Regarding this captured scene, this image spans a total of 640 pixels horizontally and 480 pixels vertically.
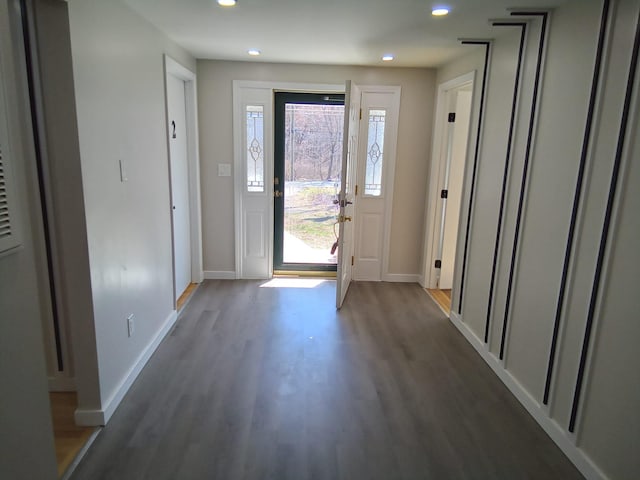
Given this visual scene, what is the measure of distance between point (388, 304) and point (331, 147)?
194 cm

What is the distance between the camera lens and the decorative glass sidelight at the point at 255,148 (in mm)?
4293

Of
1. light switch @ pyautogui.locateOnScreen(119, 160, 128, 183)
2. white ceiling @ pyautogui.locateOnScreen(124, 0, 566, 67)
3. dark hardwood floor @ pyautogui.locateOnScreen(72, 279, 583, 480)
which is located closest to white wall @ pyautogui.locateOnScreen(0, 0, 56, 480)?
dark hardwood floor @ pyautogui.locateOnScreen(72, 279, 583, 480)

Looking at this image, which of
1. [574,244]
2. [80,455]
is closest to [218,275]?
[80,455]

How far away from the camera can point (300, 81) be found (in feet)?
13.9

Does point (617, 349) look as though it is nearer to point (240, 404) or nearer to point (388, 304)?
point (240, 404)

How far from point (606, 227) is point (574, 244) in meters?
0.23

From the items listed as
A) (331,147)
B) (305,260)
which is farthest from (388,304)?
(331,147)

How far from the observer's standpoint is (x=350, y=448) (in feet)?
6.74

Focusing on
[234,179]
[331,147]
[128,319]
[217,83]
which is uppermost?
[217,83]

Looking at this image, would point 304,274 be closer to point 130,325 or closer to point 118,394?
point 130,325

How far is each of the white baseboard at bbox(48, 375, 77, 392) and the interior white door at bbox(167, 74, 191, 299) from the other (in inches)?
49.7

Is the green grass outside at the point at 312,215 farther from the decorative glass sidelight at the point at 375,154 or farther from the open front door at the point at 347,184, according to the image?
the open front door at the point at 347,184

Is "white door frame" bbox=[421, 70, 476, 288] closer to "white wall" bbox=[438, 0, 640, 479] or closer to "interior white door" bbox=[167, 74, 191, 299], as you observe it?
"white wall" bbox=[438, 0, 640, 479]

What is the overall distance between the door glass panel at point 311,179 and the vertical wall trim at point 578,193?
253cm
